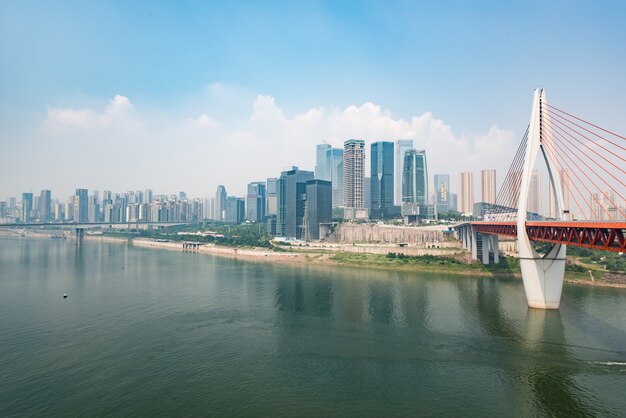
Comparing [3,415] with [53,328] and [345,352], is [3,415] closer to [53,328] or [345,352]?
[53,328]

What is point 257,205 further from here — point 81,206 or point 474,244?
point 474,244

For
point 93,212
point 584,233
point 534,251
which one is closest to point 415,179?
Answer: point 534,251

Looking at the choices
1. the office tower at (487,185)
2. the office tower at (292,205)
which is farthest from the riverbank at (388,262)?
the office tower at (487,185)

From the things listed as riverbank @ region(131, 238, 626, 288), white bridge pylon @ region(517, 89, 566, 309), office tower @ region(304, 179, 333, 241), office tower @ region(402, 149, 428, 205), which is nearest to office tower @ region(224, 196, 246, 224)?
office tower @ region(304, 179, 333, 241)

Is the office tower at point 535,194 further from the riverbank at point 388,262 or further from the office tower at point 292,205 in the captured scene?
the riverbank at point 388,262

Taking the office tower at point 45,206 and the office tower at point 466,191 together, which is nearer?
the office tower at point 466,191

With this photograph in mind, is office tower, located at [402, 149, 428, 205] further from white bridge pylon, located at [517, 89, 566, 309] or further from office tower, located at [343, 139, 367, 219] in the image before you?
white bridge pylon, located at [517, 89, 566, 309]

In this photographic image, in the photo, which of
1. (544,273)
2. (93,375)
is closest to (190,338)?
(93,375)
